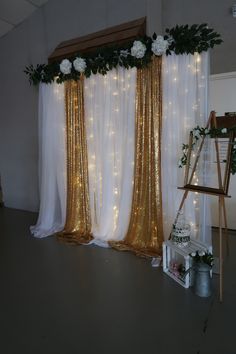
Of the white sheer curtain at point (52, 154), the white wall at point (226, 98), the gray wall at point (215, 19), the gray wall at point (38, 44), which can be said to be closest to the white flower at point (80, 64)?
the white sheer curtain at point (52, 154)

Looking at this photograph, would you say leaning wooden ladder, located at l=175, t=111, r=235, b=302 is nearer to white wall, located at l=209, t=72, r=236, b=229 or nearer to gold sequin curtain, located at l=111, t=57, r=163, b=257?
gold sequin curtain, located at l=111, t=57, r=163, b=257

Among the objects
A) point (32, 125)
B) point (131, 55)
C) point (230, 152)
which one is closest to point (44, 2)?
point (32, 125)

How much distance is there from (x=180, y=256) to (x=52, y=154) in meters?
2.22

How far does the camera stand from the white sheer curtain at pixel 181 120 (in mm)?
2592

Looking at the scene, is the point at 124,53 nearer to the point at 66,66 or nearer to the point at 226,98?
the point at 66,66

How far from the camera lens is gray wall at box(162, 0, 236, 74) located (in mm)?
3406

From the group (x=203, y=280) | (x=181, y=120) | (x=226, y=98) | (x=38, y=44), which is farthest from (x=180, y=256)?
(x=38, y=44)

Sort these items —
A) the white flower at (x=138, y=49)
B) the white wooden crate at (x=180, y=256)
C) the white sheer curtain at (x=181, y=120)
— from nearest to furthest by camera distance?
the white wooden crate at (x=180, y=256), the white sheer curtain at (x=181, y=120), the white flower at (x=138, y=49)

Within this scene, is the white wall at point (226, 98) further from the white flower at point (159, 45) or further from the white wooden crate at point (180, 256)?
the white wooden crate at point (180, 256)

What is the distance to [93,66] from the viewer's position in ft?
10.3

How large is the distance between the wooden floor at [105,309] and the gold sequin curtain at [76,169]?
551 millimetres

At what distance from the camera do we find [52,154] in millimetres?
3686

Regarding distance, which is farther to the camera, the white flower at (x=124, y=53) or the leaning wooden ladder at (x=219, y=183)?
the white flower at (x=124, y=53)

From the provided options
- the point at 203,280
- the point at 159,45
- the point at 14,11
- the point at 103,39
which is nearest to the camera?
the point at 203,280
